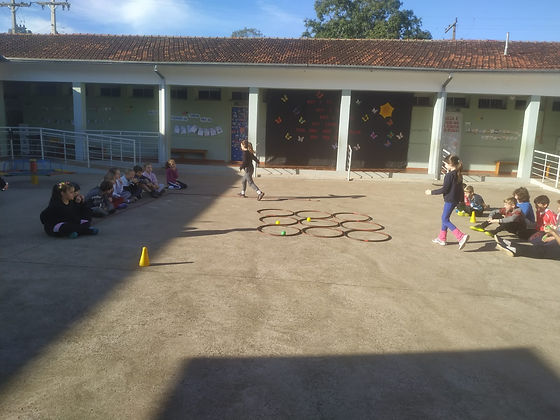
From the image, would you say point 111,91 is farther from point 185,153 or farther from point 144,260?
point 144,260

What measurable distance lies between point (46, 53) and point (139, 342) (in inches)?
687

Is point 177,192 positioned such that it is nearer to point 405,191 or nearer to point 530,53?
point 405,191

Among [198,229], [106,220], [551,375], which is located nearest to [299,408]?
[551,375]

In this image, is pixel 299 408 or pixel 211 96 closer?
pixel 299 408

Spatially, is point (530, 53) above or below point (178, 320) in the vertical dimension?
above

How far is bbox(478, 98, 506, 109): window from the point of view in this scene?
1938 cm

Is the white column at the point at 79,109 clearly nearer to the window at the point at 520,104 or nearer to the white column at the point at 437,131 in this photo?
the white column at the point at 437,131

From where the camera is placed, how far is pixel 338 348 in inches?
170

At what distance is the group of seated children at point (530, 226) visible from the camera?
7.68 m

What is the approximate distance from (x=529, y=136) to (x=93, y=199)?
15180mm

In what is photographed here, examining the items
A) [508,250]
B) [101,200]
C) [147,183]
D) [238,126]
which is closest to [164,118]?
[238,126]

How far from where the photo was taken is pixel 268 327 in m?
4.71

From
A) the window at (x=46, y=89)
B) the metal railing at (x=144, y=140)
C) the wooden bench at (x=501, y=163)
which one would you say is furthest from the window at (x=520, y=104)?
the window at (x=46, y=89)

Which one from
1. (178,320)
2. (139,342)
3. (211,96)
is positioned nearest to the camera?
(139,342)
